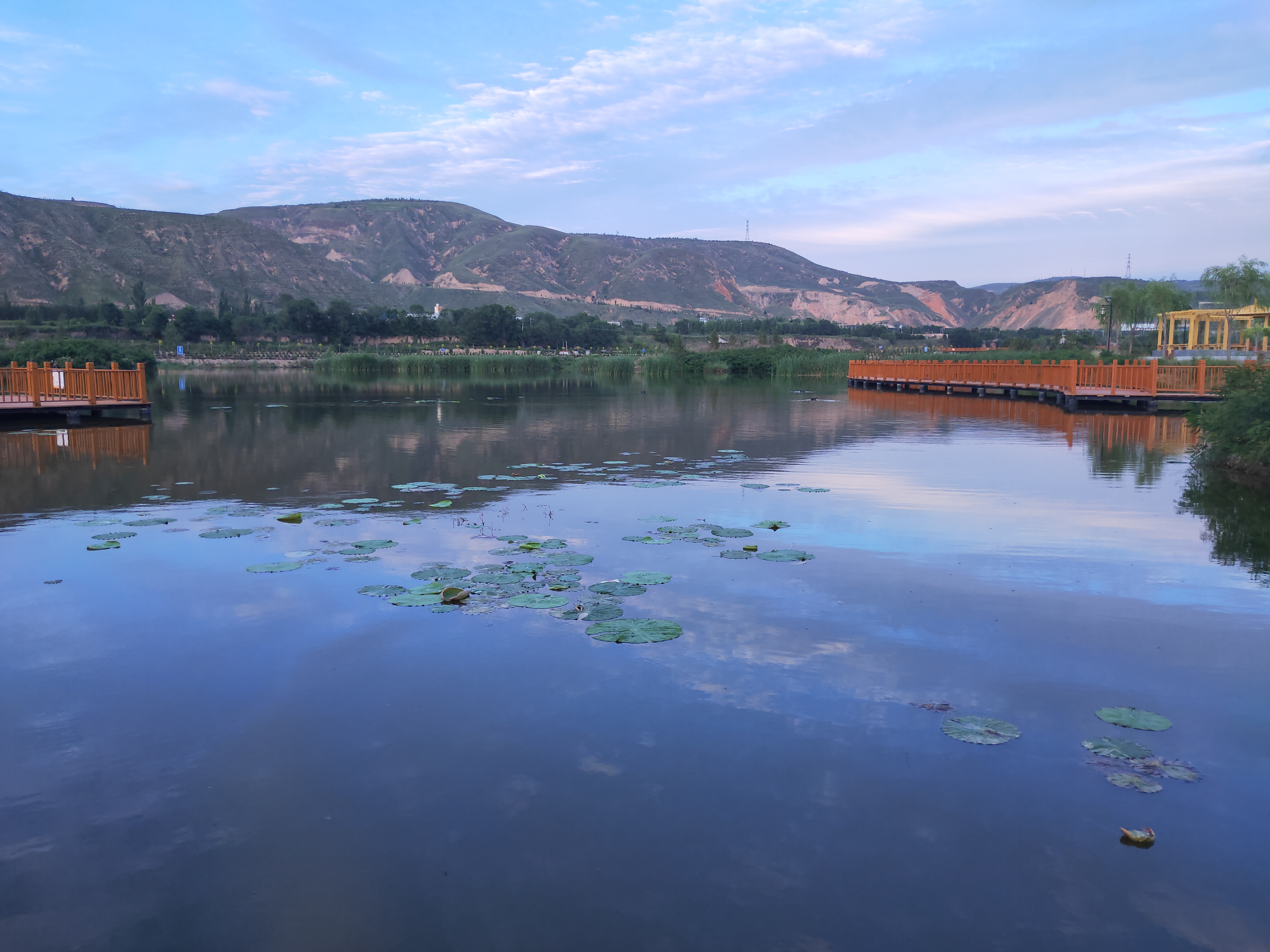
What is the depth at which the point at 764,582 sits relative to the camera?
8.78 metres

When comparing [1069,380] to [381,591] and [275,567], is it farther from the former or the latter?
[275,567]

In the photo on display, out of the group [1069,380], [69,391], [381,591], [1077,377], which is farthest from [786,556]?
[1069,380]

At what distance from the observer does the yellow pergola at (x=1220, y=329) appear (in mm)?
45625

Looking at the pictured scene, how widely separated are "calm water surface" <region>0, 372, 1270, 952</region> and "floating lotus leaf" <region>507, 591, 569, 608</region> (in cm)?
18

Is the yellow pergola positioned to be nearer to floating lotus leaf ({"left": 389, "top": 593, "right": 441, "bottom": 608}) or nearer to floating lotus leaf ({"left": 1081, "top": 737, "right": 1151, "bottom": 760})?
floating lotus leaf ({"left": 1081, "top": 737, "right": 1151, "bottom": 760})

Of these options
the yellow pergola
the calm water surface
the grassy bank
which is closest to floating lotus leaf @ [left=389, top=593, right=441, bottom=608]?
the calm water surface

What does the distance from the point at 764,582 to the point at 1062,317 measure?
213 metres

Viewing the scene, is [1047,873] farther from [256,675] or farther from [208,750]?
[256,675]

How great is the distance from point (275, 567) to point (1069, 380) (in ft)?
102

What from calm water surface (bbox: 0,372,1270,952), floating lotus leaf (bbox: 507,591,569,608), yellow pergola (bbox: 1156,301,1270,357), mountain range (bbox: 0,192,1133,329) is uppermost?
mountain range (bbox: 0,192,1133,329)

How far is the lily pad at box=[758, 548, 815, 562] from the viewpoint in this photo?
9.63 m

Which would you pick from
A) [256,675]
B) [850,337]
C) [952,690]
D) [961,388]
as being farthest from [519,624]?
[850,337]

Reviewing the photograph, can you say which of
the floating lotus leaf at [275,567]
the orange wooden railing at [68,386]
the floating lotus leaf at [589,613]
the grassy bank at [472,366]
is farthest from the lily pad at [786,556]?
the grassy bank at [472,366]

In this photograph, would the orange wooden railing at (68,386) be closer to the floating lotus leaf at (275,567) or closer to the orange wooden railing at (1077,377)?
the floating lotus leaf at (275,567)
